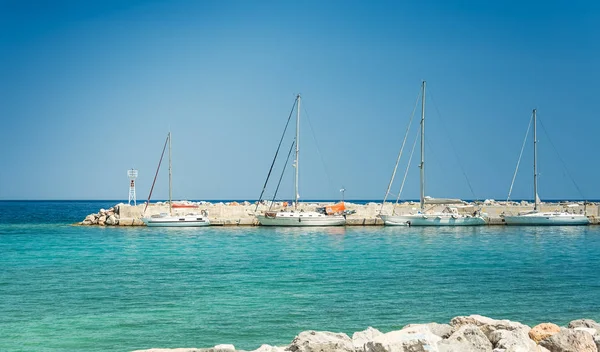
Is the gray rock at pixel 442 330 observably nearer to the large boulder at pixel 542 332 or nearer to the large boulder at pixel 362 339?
the large boulder at pixel 362 339

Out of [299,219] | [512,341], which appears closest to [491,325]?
[512,341]

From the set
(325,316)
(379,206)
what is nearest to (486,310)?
(325,316)

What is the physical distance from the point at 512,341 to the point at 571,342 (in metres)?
0.86

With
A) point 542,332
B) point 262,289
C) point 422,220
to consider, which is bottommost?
point 262,289

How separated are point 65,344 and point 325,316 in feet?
17.9

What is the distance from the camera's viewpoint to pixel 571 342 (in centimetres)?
900

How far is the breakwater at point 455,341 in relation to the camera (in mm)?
8055

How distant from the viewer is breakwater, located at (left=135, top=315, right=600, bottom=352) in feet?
26.4

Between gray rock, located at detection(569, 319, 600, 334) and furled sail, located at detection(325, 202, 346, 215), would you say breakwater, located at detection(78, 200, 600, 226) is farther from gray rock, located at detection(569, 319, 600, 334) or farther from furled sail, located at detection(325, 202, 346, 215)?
gray rock, located at detection(569, 319, 600, 334)

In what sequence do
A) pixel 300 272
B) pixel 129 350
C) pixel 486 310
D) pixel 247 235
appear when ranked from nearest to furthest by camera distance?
1. pixel 129 350
2. pixel 486 310
3. pixel 300 272
4. pixel 247 235

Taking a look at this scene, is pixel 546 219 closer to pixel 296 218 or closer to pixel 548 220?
pixel 548 220

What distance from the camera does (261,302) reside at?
1611cm

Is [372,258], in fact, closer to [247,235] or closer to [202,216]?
[247,235]

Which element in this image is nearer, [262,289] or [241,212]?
[262,289]
